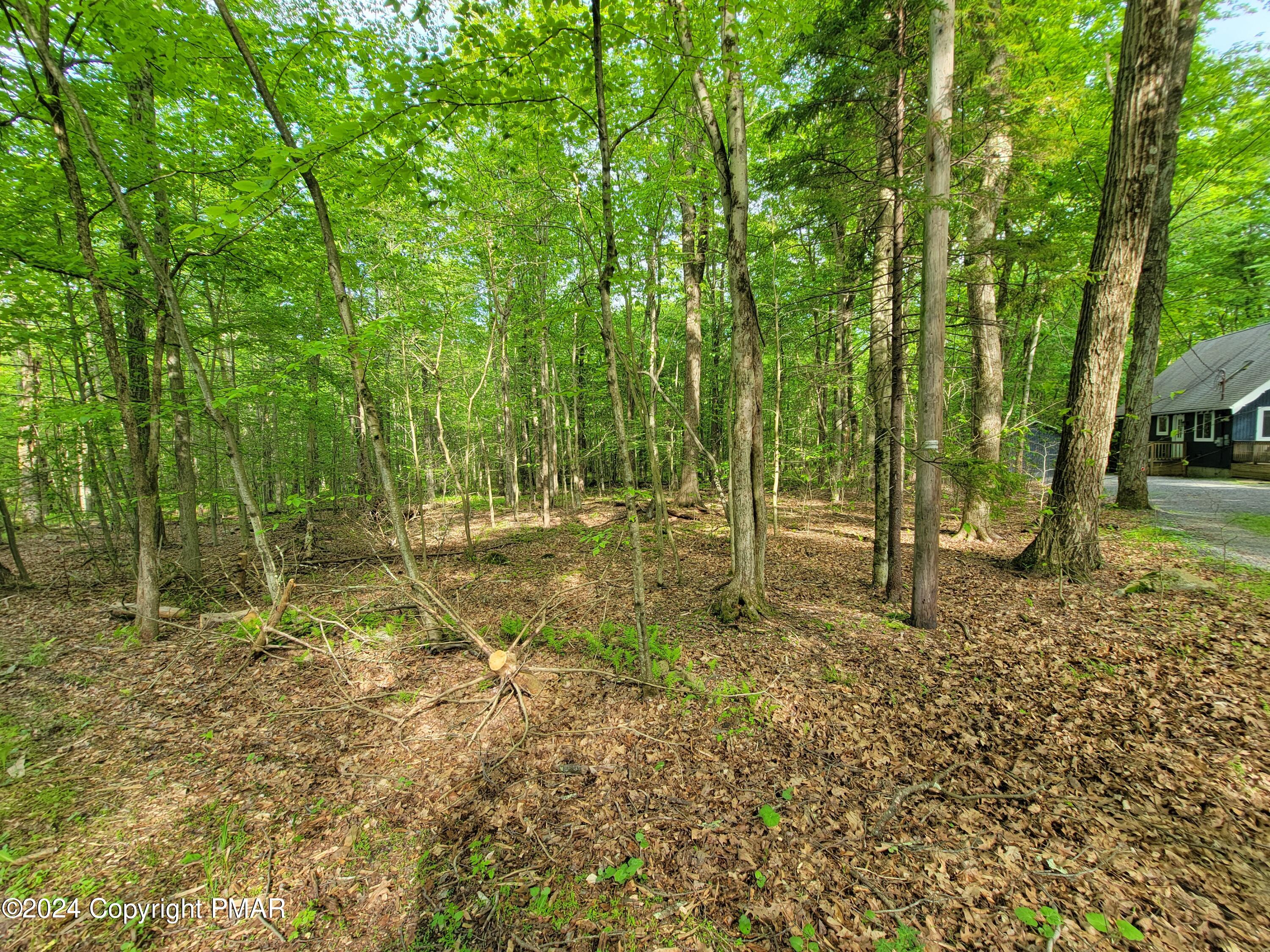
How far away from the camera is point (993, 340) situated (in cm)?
842

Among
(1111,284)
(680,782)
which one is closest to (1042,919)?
(680,782)

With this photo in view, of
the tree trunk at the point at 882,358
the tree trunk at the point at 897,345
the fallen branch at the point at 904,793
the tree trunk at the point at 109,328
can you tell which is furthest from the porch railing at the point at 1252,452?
the tree trunk at the point at 109,328

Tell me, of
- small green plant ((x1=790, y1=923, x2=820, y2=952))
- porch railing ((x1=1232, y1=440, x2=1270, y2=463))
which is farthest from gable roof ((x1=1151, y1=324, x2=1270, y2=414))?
small green plant ((x1=790, y1=923, x2=820, y2=952))

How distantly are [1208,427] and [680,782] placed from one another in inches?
1119

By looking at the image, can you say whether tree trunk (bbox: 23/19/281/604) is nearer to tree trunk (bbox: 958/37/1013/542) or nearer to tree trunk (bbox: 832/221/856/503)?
tree trunk (bbox: 832/221/856/503)

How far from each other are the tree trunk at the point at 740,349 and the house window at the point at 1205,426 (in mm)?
25452

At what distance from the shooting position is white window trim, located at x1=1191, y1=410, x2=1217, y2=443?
17.8m

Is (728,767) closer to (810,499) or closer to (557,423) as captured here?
(810,499)

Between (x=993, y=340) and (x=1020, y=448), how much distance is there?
10.1 feet

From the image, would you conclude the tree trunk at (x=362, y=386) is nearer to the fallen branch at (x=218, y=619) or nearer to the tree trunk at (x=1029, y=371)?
the fallen branch at (x=218, y=619)

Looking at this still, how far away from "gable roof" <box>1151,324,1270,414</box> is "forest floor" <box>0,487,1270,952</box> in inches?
713

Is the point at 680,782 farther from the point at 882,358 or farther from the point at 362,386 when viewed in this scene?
the point at 882,358

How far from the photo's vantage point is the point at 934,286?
4719 millimetres

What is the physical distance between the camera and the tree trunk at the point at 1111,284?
18.4ft
